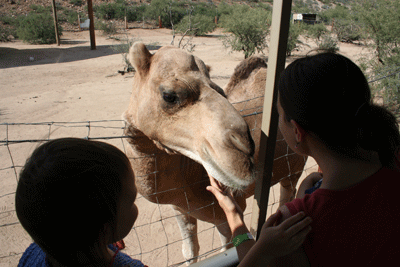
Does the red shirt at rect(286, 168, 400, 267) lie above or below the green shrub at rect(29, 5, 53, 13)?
below

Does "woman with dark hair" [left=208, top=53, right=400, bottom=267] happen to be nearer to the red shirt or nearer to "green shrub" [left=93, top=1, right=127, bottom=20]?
the red shirt

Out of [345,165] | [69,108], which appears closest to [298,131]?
A: [345,165]

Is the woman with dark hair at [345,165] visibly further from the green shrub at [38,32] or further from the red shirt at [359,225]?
the green shrub at [38,32]

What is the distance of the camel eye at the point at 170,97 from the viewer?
2002 mm

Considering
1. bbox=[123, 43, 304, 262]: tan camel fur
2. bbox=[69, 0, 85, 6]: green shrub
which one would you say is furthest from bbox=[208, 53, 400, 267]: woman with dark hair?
bbox=[69, 0, 85, 6]: green shrub

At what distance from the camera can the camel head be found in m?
1.68

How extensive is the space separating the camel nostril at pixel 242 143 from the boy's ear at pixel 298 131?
577mm

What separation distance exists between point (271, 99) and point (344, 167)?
0.55 metres

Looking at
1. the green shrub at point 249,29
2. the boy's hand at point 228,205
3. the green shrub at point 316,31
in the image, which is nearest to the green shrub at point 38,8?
the green shrub at point 249,29

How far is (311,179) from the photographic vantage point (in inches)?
54.6

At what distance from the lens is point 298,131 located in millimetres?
1100

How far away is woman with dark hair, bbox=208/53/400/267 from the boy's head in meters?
0.56

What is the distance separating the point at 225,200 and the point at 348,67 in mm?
938

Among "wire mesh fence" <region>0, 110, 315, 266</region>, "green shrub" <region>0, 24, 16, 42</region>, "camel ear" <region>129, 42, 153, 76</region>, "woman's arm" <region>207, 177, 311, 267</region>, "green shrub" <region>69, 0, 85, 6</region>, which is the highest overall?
"green shrub" <region>69, 0, 85, 6</region>
